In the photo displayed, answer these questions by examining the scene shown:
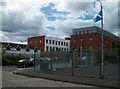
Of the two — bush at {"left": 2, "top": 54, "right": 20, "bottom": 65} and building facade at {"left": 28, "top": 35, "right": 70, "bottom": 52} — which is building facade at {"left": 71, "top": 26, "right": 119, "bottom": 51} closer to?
building facade at {"left": 28, "top": 35, "right": 70, "bottom": 52}

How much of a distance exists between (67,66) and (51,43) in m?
79.5

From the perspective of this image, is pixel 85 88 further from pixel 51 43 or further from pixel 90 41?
pixel 51 43

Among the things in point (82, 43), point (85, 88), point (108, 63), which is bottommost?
point (85, 88)

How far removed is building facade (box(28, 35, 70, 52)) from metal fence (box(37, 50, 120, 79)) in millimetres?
74545

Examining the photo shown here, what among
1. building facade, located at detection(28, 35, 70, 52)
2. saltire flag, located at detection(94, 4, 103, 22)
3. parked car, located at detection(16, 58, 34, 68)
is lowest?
parked car, located at detection(16, 58, 34, 68)

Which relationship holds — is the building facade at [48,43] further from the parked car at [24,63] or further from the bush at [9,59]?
the parked car at [24,63]

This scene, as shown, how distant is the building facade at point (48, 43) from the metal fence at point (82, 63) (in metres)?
74.5

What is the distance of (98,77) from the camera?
18656 mm

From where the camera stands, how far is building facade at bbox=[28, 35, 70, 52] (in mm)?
101875

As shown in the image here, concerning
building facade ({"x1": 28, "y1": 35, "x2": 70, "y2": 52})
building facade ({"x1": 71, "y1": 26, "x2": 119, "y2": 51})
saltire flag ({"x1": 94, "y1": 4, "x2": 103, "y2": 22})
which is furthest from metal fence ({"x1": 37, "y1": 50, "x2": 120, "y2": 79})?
Answer: building facade ({"x1": 28, "y1": 35, "x2": 70, "y2": 52})

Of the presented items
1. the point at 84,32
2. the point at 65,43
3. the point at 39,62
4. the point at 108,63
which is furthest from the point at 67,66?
the point at 65,43

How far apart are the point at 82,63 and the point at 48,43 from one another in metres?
78.7

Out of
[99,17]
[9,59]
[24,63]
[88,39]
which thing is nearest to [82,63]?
[99,17]

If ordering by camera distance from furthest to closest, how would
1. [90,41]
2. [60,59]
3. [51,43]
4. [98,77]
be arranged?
[51,43]
[90,41]
[60,59]
[98,77]
